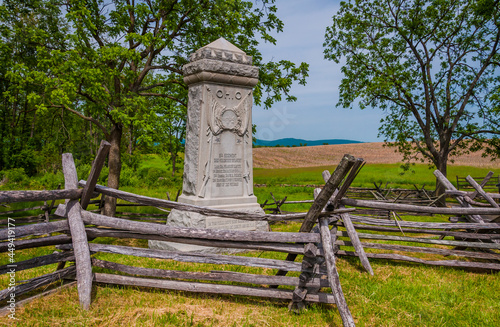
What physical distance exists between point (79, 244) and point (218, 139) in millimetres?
3465

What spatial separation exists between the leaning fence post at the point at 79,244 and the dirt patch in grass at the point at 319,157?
26.5m

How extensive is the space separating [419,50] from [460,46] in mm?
1937

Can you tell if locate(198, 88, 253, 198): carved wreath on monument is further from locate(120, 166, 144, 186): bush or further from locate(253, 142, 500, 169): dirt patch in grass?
locate(253, 142, 500, 169): dirt patch in grass

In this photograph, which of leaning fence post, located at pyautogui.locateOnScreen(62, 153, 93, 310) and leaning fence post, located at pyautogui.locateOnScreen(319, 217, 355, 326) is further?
leaning fence post, located at pyautogui.locateOnScreen(62, 153, 93, 310)

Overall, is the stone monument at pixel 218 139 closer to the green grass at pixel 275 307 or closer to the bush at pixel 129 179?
the green grass at pixel 275 307

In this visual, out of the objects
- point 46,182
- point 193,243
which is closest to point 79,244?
point 193,243

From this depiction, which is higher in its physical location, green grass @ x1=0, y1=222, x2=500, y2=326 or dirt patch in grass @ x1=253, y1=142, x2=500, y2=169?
dirt patch in grass @ x1=253, y1=142, x2=500, y2=169

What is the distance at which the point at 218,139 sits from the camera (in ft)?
22.3

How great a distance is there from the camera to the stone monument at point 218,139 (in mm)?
6613

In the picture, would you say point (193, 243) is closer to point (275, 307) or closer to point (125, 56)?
point (275, 307)

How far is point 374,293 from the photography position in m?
4.44

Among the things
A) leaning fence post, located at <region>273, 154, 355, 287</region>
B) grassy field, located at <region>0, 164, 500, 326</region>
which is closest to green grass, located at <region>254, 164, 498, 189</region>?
grassy field, located at <region>0, 164, 500, 326</region>

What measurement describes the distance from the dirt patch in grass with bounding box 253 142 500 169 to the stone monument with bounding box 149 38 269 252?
23.5 meters

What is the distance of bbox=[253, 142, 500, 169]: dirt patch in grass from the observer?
100 feet
